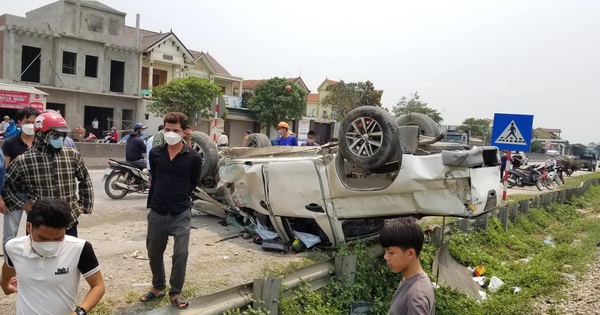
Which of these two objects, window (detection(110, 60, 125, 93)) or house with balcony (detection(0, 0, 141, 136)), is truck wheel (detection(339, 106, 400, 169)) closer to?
house with balcony (detection(0, 0, 141, 136))

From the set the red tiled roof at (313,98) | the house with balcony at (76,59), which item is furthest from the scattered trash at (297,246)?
the red tiled roof at (313,98)

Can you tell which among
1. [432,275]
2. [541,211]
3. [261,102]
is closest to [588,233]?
[541,211]

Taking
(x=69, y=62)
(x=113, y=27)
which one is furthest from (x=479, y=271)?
(x=113, y=27)

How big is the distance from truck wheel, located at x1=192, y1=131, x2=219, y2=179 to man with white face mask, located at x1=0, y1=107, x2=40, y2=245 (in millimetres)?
2706

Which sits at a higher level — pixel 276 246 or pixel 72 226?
pixel 72 226

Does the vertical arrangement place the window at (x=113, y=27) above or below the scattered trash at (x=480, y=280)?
above

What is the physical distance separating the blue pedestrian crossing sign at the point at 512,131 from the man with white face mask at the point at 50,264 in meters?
10.4

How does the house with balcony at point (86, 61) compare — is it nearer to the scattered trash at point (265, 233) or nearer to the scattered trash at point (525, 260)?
the scattered trash at point (265, 233)

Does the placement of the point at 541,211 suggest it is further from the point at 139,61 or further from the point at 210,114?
the point at 139,61

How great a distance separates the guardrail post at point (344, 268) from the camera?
516cm

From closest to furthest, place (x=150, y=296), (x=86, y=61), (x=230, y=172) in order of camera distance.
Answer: (x=150, y=296), (x=230, y=172), (x=86, y=61)

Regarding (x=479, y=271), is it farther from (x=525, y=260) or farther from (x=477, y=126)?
(x=477, y=126)

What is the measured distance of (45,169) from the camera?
365 centimetres

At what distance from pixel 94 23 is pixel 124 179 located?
76.0ft
